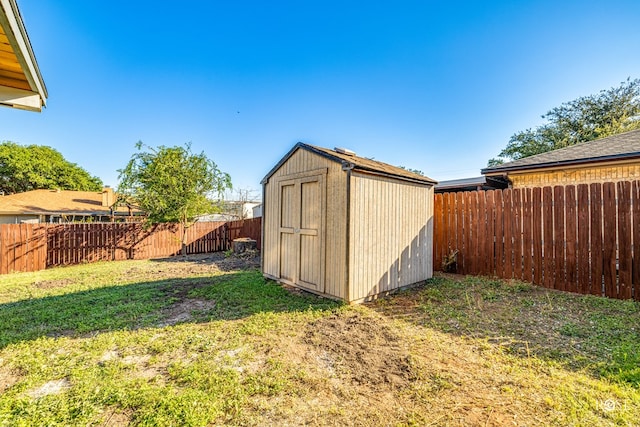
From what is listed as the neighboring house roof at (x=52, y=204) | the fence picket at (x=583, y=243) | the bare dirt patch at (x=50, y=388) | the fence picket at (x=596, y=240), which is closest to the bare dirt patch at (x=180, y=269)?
the bare dirt patch at (x=50, y=388)

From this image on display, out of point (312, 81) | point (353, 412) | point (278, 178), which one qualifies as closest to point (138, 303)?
point (278, 178)

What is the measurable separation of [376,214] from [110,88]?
12.0 metres

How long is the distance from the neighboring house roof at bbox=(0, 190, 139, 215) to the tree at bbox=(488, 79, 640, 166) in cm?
3053

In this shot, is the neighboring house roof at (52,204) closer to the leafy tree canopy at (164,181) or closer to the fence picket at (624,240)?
the leafy tree canopy at (164,181)

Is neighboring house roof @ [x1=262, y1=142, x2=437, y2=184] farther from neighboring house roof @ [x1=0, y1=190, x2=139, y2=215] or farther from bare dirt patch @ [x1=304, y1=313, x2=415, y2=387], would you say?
neighboring house roof @ [x1=0, y1=190, x2=139, y2=215]

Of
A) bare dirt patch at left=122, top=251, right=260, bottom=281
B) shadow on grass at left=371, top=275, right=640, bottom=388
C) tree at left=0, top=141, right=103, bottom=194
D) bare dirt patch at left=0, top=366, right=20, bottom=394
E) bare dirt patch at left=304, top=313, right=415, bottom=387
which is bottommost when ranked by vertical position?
bare dirt patch at left=122, top=251, right=260, bottom=281

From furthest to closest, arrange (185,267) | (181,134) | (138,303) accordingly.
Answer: (181,134) → (185,267) → (138,303)

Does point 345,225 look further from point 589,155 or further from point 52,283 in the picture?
point 52,283

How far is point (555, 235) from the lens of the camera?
16.4 feet

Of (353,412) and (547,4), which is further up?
(547,4)

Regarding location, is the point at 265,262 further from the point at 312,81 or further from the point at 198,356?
the point at 312,81

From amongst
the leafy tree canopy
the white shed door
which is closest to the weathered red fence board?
the leafy tree canopy

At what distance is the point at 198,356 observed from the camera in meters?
2.70

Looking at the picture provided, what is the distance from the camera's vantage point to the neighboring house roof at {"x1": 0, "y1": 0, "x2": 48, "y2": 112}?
5.26 feet
